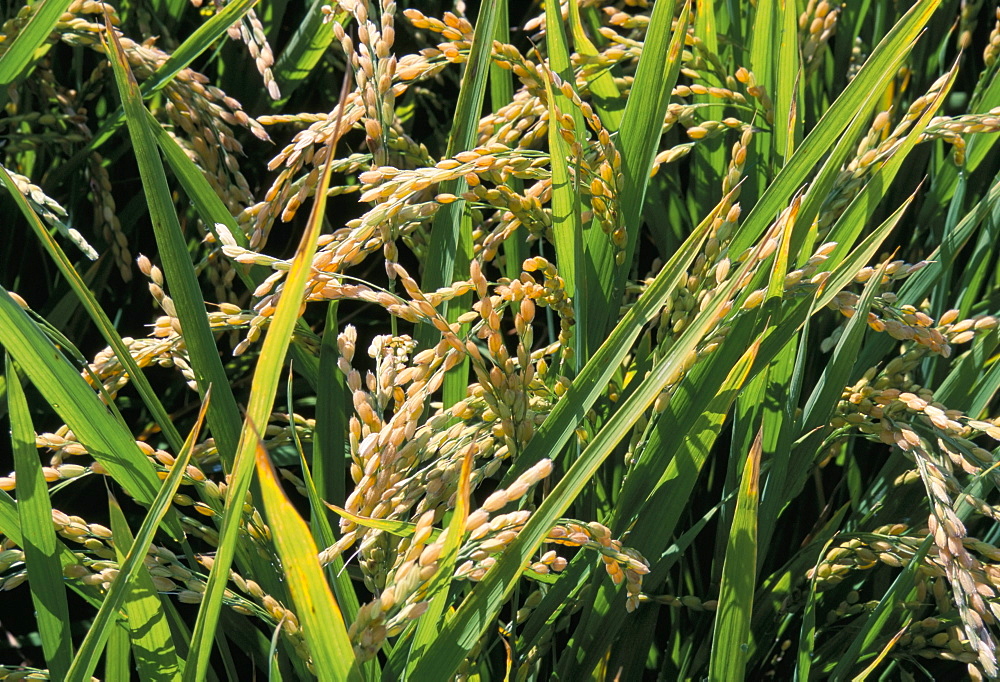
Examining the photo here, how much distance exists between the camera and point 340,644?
30.2 inches

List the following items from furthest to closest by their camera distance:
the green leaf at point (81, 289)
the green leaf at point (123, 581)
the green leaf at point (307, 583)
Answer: the green leaf at point (81, 289) → the green leaf at point (123, 581) → the green leaf at point (307, 583)

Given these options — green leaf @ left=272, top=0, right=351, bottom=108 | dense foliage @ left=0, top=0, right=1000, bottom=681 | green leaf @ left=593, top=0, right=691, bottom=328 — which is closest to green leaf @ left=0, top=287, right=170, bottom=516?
dense foliage @ left=0, top=0, right=1000, bottom=681

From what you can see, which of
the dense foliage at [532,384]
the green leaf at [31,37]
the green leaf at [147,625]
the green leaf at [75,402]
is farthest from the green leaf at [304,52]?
the green leaf at [147,625]

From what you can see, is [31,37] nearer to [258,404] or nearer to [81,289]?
[81,289]

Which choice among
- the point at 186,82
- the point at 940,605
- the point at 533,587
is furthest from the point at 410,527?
the point at 186,82

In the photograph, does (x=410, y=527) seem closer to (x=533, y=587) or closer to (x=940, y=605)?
(x=533, y=587)

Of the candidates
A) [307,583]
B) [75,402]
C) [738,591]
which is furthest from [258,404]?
[738,591]

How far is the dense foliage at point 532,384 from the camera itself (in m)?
0.88

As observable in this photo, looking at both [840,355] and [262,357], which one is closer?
[262,357]

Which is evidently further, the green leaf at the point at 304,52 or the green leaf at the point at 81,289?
the green leaf at the point at 304,52

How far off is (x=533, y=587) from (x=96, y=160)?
1025 millimetres

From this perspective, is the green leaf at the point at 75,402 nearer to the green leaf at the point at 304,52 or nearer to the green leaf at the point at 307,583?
the green leaf at the point at 307,583

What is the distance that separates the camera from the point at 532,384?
1.07 m

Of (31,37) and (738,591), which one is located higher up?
(31,37)
